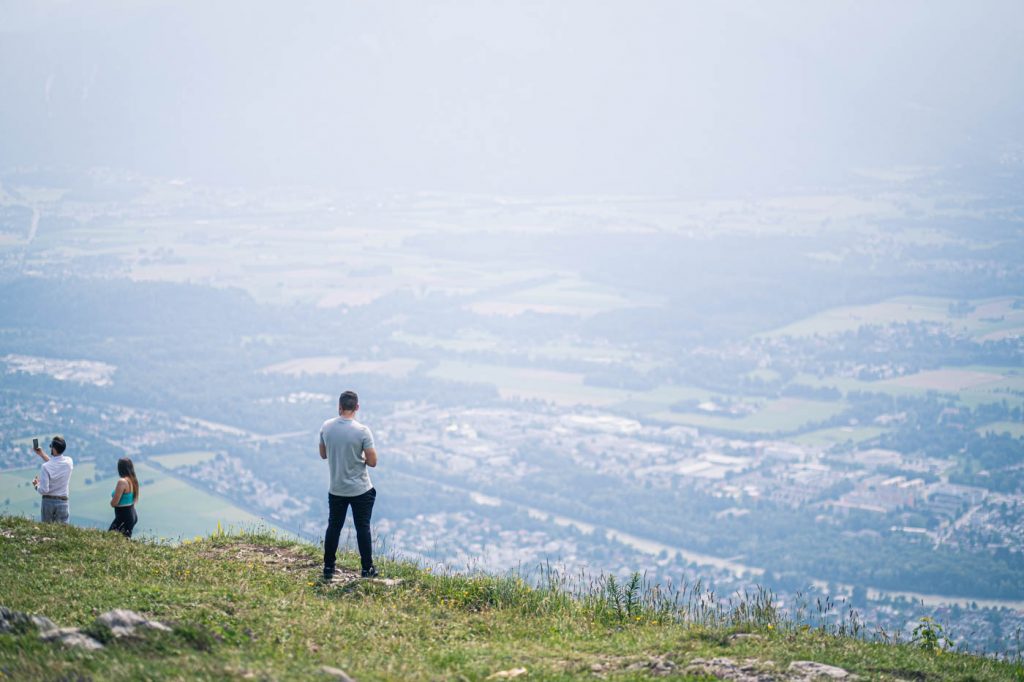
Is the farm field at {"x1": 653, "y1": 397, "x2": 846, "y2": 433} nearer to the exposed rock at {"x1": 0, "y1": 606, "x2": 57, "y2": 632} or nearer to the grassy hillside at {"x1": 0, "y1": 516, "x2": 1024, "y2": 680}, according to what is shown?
the grassy hillside at {"x1": 0, "y1": 516, "x2": 1024, "y2": 680}

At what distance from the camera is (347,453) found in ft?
34.1

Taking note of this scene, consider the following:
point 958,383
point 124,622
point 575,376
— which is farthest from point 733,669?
point 575,376

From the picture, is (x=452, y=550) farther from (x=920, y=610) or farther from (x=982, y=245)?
(x=982, y=245)

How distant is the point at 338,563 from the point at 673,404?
255 ft

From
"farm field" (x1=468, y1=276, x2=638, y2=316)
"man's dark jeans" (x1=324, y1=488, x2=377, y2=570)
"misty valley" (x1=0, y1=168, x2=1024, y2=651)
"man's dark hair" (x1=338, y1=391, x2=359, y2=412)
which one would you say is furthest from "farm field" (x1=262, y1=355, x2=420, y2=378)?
"man's dark hair" (x1=338, y1=391, x2=359, y2=412)

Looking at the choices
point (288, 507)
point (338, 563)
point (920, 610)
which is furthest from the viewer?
point (288, 507)

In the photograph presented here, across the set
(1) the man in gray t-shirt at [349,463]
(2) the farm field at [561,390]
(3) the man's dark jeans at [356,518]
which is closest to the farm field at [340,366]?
(2) the farm field at [561,390]

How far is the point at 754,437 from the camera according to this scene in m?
77.4

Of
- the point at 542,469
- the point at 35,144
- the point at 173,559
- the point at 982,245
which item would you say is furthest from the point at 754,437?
the point at 35,144

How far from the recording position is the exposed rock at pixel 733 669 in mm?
8273

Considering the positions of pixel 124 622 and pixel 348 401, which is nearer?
pixel 124 622

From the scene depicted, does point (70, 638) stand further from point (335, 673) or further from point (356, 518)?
point (356, 518)

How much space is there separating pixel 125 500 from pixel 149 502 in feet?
133

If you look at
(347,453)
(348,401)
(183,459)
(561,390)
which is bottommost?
(183,459)
